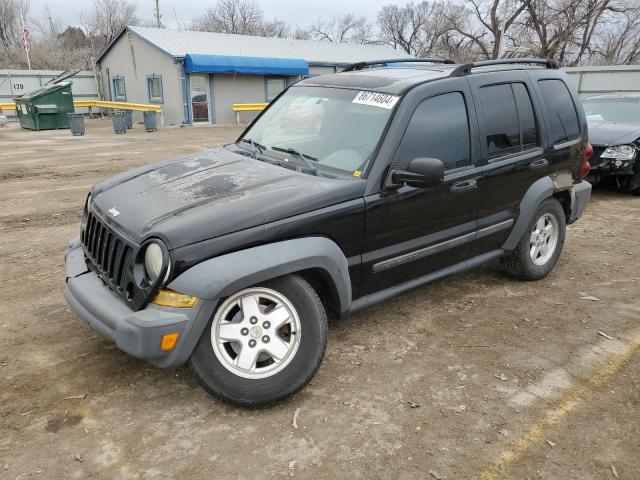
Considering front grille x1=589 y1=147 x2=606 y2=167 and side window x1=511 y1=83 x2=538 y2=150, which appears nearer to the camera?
side window x1=511 y1=83 x2=538 y2=150

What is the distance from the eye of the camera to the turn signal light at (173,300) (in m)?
2.69

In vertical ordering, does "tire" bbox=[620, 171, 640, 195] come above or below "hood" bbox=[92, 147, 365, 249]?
below

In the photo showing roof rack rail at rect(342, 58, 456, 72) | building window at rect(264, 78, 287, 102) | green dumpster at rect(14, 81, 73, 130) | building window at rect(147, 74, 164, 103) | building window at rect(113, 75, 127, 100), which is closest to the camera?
roof rack rail at rect(342, 58, 456, 72)

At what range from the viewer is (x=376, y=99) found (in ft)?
12.1

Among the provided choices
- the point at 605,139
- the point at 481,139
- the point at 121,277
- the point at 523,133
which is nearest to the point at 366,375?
the point at 121,277

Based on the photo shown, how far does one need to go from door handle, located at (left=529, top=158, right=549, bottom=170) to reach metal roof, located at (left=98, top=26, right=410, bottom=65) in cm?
2080

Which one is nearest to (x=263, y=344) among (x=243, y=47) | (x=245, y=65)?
(x=245, y=65)

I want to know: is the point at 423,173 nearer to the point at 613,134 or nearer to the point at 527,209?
the point at 527,209

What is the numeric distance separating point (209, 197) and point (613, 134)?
24.8ft

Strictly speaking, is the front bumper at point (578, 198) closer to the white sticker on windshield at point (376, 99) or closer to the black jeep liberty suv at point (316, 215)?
the black jeep liberty suv at point (316, 215)

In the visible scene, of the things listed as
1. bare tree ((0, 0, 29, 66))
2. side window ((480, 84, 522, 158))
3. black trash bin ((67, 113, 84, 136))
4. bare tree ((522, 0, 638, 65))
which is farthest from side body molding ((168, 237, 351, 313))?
bare tree ((0, 0, 29, 66))

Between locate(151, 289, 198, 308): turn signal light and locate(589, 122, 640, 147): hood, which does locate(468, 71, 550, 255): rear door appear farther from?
locate(589, 122, 640, 147): hood

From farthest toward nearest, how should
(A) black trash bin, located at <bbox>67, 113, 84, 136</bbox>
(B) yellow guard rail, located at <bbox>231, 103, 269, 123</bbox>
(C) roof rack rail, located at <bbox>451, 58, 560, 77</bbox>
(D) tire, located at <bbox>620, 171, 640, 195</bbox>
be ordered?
1. (B) yellow guard rail, located at <bbox>231, 103, 269, 123</bbox>
2. (A) black trash bin, located at <bbox>67, 113, 84, 136</bbox>
3. (D) tire, located at <bbox>620, 171, 640, 195</bbox>
4. (C) roof rack rail, located at <bbox>451, 58, 560, 77</bbox>

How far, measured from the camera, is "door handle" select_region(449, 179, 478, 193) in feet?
12.5
